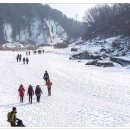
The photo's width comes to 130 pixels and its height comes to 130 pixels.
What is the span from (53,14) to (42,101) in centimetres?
14345

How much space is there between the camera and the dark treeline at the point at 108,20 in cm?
9106

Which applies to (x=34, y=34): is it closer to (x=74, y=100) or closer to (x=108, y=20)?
(x=108, y=20)

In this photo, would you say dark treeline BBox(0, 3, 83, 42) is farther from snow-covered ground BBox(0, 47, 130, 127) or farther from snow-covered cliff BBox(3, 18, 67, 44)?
snow-covered ground BBox(0, 47, 130, 127)

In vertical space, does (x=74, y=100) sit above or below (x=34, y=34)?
below

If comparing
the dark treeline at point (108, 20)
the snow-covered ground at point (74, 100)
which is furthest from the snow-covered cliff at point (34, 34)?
the snow-covered ground at point (74, 100)

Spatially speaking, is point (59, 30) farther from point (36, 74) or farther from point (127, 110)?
point (127, 110)

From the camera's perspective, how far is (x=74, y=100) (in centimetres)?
3002

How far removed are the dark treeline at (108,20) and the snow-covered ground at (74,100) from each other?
37.8 m

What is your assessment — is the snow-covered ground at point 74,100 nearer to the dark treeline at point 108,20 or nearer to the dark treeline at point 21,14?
the dark treeline at point 108,20

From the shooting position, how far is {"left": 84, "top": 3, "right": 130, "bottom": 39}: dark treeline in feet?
299

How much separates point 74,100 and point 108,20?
76146 mm

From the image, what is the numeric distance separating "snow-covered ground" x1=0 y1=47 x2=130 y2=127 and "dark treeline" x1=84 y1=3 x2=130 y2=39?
1489 inches

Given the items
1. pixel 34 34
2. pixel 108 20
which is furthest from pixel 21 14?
pixel 108 20

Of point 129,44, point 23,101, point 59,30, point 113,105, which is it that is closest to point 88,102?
point 113,105
